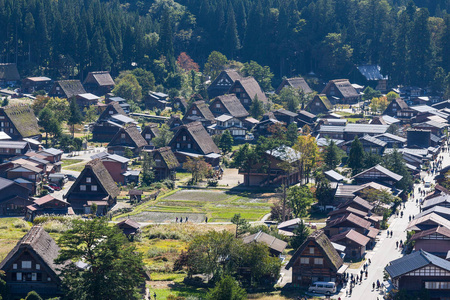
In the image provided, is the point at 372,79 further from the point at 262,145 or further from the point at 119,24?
the point at 262,145

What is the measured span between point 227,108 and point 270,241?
58922mm

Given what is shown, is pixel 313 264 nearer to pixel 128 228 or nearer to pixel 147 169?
pixel 128 228

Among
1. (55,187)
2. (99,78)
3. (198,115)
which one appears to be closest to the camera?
(55,187)

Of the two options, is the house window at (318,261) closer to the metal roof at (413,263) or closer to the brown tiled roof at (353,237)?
the metal roof at (413,263)

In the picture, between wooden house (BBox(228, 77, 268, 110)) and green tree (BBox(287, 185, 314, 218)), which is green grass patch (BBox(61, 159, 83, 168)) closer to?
green tree (BBox(287, 185, 314, 218))

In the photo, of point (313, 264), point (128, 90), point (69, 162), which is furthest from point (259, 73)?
point (313, 264)

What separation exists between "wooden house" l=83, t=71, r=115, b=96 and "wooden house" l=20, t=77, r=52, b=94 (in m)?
6.06

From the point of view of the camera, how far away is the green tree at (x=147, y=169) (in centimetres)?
8962

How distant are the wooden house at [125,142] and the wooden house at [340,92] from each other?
137 feet

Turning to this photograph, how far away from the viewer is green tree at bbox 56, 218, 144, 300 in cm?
4916

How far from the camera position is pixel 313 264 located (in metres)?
57.9

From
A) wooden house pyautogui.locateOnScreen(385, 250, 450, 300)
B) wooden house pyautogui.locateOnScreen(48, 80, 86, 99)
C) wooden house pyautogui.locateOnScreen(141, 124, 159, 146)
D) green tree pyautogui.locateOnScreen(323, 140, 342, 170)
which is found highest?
wooden house pyautogui.locateOnScreen(48, 80, 86, 99)

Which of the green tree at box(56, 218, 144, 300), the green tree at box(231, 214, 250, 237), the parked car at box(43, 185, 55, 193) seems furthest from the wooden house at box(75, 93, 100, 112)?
the green tree at box(56, 218, 144, 300)

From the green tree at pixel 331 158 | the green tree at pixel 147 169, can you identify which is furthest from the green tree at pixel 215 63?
the green tree at pixel 331 158
